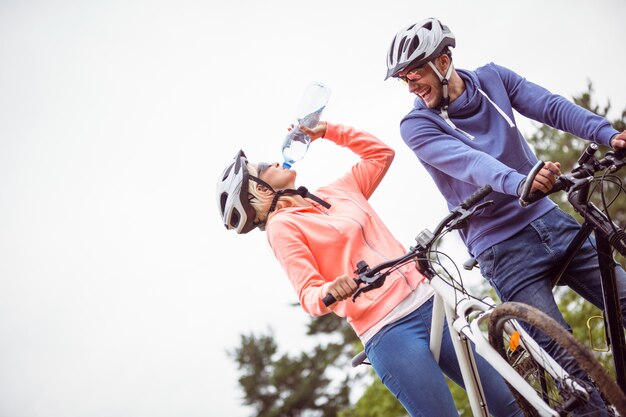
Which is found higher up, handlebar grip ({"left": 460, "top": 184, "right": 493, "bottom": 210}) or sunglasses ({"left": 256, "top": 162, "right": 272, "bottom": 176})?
sunglasses ({"left": 256, "top": 162, "right": 272, "bottom": 176})

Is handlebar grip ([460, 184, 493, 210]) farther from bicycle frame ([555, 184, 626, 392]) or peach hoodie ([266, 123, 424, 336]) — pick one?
peach hoodie ([266, 123, 424, 336])

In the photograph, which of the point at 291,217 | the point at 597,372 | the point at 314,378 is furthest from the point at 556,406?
the point at 314,378

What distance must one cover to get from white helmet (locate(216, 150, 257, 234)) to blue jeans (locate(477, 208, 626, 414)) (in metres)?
1.52

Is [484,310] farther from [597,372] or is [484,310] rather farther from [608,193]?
[608,193]

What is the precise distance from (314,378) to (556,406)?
25119 millimetres

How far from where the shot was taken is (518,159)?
3.52 m

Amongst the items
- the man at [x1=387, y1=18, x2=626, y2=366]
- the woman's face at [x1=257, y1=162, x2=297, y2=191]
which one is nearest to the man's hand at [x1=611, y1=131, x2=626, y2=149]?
the man at [x1=387, y1=18, x2=626, y2=366]

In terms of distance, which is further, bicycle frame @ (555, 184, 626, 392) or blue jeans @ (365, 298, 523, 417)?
blue jeans @ (365, 298, 523, 417)

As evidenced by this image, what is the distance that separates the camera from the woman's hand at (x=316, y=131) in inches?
167

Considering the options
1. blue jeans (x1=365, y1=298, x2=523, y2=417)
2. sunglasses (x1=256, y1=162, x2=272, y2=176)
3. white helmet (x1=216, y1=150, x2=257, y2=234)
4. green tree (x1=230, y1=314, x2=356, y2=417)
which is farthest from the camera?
green tree (x1=230, y1=314, x2=356, y2=417)

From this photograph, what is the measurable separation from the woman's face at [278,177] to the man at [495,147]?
782 millimetres

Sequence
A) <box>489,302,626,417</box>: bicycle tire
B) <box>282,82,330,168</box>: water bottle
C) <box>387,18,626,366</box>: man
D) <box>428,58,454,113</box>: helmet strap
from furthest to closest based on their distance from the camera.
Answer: <box>282,82,330,168</box>: water bottle → <box>428,58,454,113</box>: helmet strap → <box>387,18,626,366</box>: man → <box>489,302,626,417</box>: bicycle tire

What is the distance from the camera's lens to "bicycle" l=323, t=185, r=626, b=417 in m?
2.71

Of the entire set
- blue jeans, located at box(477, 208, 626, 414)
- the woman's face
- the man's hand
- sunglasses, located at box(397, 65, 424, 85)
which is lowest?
blue jeans, located at box(477, 208, 626, 414)
